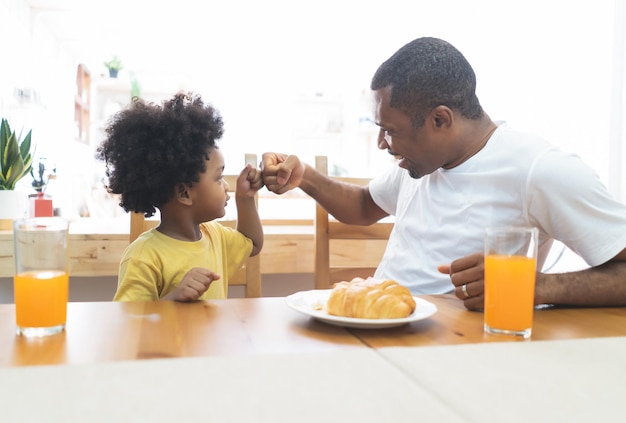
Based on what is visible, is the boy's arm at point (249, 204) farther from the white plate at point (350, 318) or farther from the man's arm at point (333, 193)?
the white plate at point (350, 318)

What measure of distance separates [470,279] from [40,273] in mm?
668

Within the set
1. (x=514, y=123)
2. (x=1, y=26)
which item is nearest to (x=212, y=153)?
(x=514, y=123)

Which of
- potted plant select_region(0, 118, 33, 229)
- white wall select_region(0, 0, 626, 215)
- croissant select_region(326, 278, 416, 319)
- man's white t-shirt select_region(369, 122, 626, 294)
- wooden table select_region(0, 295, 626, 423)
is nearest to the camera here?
wooden table select_region(0, 295, 626, 423)

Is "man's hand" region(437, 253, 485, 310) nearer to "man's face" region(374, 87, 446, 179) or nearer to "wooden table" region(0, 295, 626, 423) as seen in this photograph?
"wooden table" region(0, 295, 626, 423)

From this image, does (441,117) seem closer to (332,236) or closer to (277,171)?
(277,171)

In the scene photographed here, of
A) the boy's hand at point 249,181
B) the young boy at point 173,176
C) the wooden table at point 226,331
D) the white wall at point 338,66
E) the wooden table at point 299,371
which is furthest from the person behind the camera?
the white wall at point 338,66

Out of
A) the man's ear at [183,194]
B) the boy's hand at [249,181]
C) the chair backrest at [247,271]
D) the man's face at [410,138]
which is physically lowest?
the chair backrest at [247,271]

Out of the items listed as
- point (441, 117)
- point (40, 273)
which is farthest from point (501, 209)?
point (40, 273)

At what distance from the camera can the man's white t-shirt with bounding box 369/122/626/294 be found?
3.66 feet

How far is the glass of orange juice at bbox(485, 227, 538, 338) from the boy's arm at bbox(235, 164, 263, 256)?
76 cm

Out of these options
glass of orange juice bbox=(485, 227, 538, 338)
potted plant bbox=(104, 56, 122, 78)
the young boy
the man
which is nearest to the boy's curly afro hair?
the young boy

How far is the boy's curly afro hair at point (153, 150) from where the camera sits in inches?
51.8

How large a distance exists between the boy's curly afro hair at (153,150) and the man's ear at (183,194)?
0.03 ft

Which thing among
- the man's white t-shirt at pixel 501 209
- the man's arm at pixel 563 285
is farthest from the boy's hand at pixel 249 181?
the man's arm at pixel 563 285
